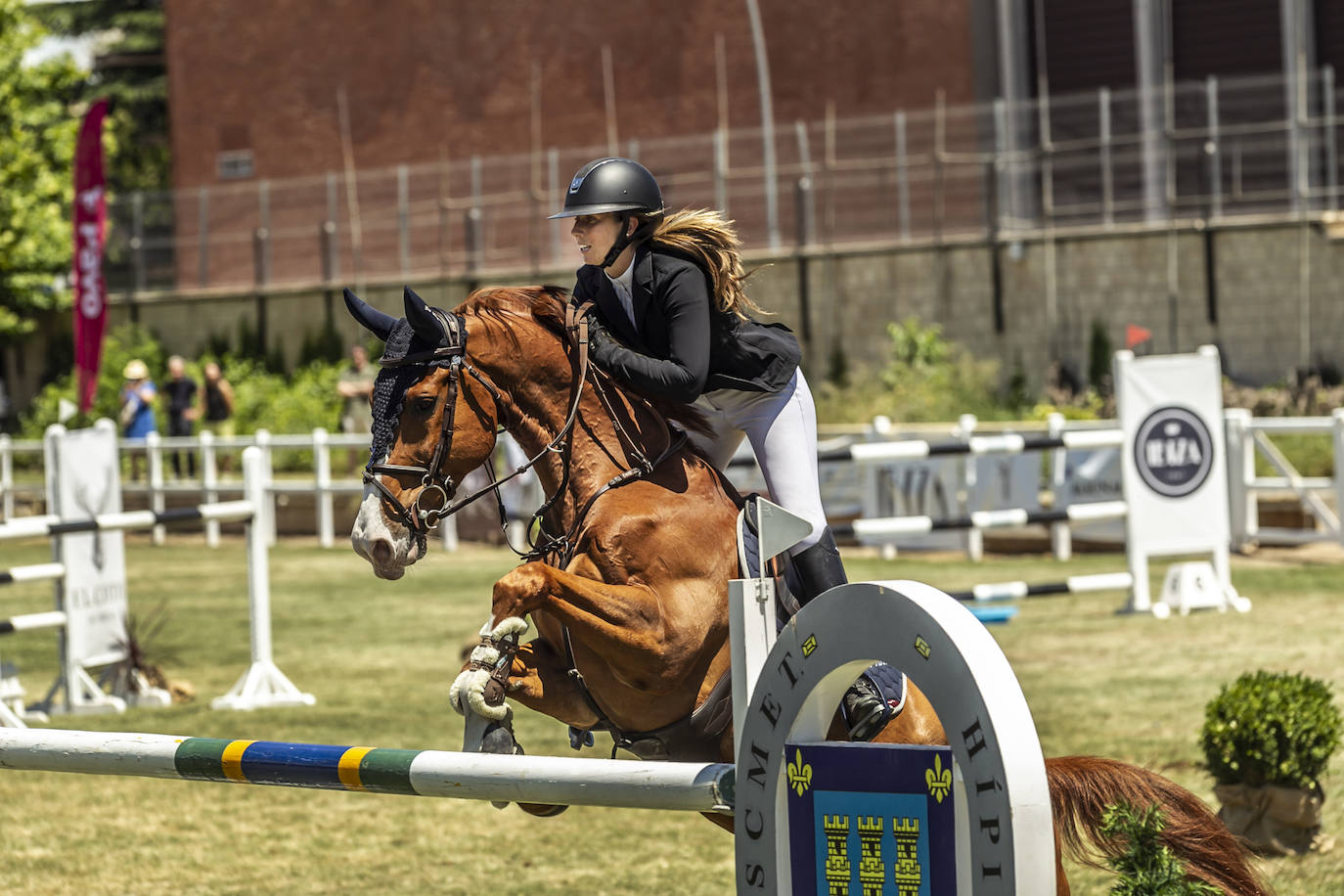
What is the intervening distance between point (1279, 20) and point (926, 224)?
7.55m

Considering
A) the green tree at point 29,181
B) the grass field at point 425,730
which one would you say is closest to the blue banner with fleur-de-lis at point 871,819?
the grass field at point 425,730

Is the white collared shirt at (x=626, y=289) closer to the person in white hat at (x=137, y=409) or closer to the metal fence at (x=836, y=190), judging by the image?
the person in white hat at (x=137, y=409)

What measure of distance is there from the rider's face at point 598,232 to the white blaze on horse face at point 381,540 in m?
0.91

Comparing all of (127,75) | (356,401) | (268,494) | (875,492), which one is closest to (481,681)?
(875,492)

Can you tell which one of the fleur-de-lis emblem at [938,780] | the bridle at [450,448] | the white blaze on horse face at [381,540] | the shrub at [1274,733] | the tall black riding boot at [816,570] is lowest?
the shrub at [1274,733]

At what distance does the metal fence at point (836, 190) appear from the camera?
1029 inches

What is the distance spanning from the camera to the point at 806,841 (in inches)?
132

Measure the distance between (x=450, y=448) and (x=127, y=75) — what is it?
4693cm

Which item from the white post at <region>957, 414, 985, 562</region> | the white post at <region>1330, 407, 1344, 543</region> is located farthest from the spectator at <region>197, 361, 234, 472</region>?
the white post at <region>1330, 407, 1344, 543</region>

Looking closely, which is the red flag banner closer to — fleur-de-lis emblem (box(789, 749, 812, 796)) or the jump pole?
the jump pole

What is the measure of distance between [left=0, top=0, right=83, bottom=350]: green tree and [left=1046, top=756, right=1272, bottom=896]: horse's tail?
35.0 metres

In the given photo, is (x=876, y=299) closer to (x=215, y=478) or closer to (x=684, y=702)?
(x=215, y=478)

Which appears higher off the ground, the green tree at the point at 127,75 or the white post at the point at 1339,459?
the green tree at the point at 127,75

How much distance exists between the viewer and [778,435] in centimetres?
503
